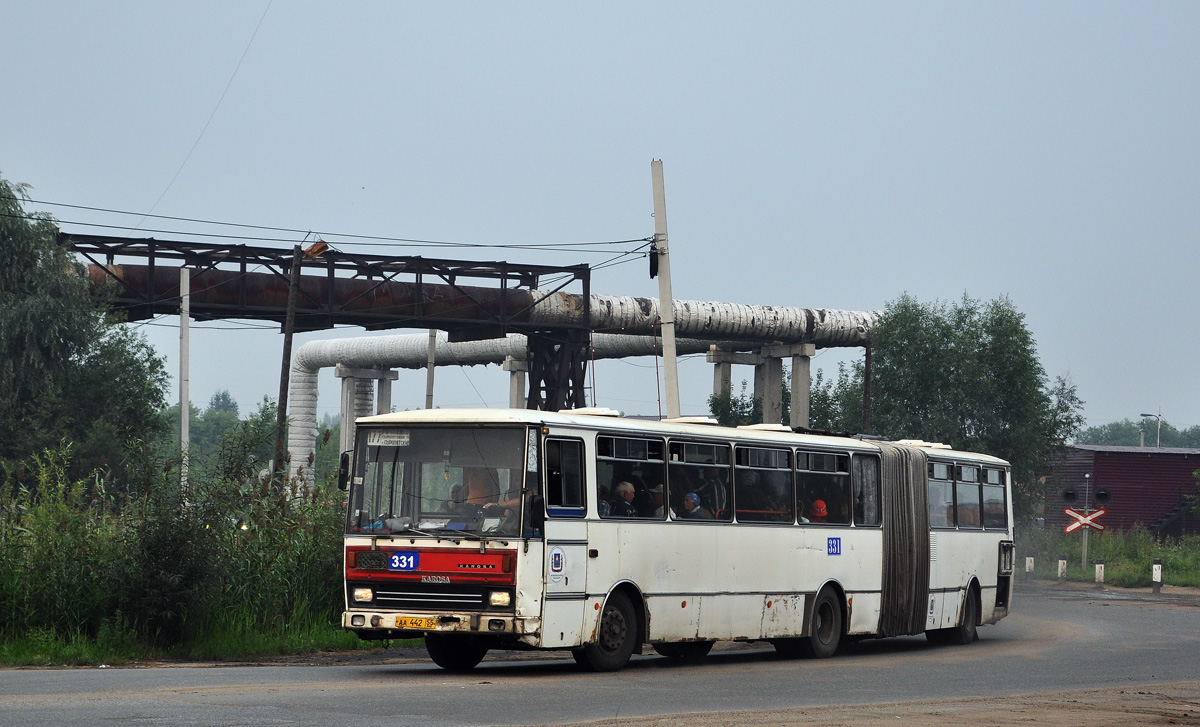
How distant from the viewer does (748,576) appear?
18.3 metres

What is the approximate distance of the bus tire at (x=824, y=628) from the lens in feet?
64.5

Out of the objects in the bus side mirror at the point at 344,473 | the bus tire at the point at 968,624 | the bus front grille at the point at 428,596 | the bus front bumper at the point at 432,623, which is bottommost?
the bus tire at the point at 968,624

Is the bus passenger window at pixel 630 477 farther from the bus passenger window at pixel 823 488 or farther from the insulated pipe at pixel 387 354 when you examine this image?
the insulated pipe at pixel 387 354

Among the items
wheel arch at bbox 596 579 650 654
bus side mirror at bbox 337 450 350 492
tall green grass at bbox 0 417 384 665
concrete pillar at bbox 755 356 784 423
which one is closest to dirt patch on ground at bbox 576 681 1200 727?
wheel arch at bbox 596 579 650 654

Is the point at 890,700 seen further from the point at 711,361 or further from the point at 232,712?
the point at 711,361

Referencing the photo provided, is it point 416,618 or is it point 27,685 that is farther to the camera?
point 416,618

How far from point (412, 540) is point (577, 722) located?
4557 mm

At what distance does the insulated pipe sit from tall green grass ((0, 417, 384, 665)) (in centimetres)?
3259

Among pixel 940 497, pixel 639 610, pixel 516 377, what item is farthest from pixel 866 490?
pixel 516 377

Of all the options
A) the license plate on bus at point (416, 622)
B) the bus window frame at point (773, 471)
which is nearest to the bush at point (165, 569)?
the license plate on bus at point (416, 622)

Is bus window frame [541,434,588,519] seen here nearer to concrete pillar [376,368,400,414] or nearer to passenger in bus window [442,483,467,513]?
passenger in bus window [442,483,467,513]

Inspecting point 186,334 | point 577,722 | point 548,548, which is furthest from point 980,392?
point 577,722

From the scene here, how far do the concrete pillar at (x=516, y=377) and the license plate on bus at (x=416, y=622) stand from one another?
39.6m

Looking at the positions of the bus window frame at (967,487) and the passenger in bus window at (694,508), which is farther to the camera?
the bus window frame at (967,487)
